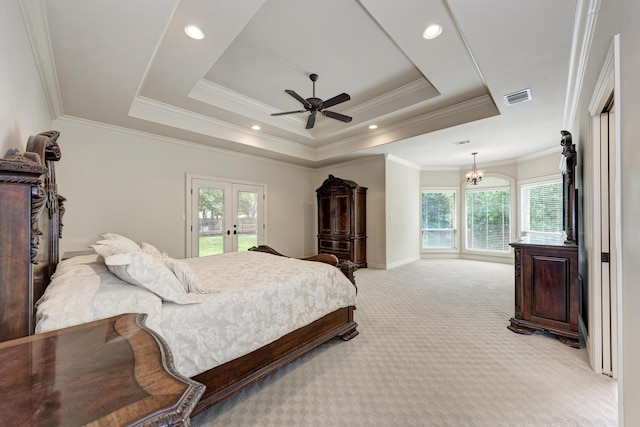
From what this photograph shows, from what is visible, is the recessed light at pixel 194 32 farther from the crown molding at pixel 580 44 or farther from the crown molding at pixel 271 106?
the crown molding at pixel 580 44

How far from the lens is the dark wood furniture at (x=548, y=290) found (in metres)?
2.51

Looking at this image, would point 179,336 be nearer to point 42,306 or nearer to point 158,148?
point 42,306

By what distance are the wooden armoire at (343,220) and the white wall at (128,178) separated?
1856 mm

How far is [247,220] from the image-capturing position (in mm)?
5793

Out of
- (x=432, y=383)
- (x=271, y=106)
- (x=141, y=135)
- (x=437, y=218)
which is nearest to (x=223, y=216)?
(x=141, y=135)

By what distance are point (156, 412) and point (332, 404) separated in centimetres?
150

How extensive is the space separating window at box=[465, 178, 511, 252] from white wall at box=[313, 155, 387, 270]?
296cm

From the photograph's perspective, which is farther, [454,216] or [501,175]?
[454,216]

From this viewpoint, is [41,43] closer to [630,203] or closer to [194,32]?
[194,32]

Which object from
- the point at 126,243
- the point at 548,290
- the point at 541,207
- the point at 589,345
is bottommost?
the point at 589,345

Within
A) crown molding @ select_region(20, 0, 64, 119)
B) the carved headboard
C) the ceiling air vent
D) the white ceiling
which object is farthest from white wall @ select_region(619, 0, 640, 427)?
crown molding @ select_region(20, 0, 64, 119)

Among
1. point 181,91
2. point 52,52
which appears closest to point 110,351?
point 52,52

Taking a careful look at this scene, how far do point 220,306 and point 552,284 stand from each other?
305cm

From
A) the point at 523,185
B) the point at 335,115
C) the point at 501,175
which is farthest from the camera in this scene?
the point at 501,175
